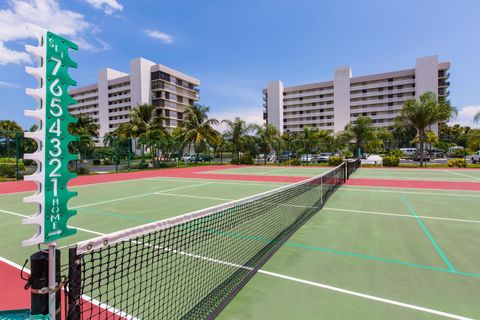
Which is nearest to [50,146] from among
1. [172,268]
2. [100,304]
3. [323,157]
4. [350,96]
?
[100,304]

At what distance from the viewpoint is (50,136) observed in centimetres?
200

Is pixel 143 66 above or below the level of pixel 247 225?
above

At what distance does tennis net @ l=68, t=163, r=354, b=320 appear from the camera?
8.93 feet

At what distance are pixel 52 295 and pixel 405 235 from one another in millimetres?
7007

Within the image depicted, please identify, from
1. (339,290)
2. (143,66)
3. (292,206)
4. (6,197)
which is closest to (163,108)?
(143,66)

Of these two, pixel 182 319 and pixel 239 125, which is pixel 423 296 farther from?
pixel 239 125

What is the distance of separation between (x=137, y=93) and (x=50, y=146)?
74.4m

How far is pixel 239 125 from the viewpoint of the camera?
37.8 meters

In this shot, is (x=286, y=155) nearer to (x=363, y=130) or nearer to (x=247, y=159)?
(x=247, y=159)

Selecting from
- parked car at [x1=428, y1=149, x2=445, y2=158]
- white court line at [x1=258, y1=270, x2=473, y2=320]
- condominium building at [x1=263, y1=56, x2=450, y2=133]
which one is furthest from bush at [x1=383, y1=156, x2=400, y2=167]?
parked car at [x1=428, y1=149, x2=445, y2=158]

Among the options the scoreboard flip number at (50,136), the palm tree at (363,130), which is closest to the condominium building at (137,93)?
the palm tree at (363,130)

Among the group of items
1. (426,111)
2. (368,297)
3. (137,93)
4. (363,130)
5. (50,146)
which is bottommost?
(368,297)

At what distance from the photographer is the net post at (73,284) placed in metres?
2.12

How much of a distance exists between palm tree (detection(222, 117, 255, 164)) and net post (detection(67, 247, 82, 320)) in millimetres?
36003
